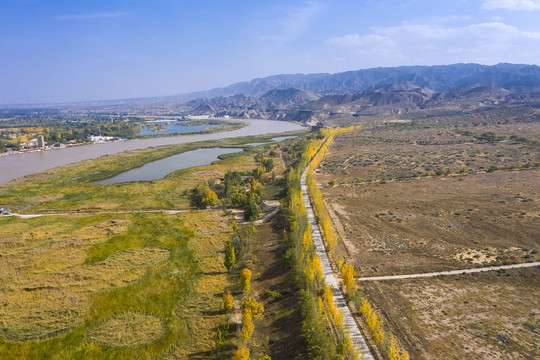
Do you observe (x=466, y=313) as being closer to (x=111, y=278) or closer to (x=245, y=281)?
(x=245, y=281)

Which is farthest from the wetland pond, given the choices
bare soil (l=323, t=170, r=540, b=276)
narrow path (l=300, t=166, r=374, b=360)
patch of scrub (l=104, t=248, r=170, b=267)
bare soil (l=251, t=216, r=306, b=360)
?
narrow path (l=300, t=166, r=374, b=360)

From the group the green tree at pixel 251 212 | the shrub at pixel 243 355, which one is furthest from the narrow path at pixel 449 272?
the green tree at pixel 251 212

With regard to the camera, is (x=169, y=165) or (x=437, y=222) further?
(x=169, y=165)

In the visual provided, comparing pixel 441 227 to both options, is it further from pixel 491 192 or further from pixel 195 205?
pixel 195 205

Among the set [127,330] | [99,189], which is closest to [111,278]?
[127,330]

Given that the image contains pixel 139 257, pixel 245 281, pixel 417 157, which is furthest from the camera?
pixel 417 157

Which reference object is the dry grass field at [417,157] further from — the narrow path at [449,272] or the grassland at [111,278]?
the narrow path at [449,272]

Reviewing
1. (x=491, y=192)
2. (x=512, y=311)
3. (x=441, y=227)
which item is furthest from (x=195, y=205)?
(x=491, y=192)
